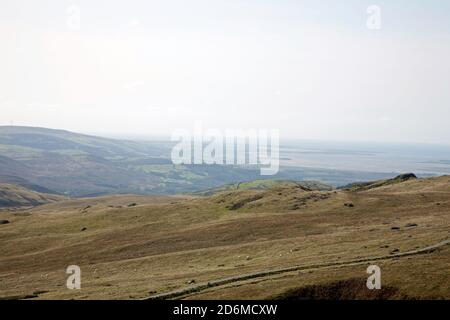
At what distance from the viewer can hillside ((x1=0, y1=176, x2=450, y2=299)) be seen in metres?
44.2

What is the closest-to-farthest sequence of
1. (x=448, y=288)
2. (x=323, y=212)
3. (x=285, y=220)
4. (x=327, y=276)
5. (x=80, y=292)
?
1. (x=448, y=288)
2. (x=327, y=276)
3. (x=80, y=292)
4. (x=285, y=220)
5. (x=323, y=212)

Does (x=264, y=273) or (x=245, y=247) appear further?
(x=245, y=247)

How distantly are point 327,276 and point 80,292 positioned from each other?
82.8 feet

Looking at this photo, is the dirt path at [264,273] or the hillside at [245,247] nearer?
the dirt path at [264,273]

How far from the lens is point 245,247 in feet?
228

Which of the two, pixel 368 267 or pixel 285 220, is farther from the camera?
pixel 285 220

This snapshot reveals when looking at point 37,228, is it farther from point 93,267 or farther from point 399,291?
point 399,291

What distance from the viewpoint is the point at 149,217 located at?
→ 338 feet

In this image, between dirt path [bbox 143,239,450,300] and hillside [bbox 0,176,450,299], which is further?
hillside [bbox 0,176,450,299]

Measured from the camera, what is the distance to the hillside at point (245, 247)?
1740 inches

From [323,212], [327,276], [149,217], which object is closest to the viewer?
[327,276]

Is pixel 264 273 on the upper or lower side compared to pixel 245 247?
upper
